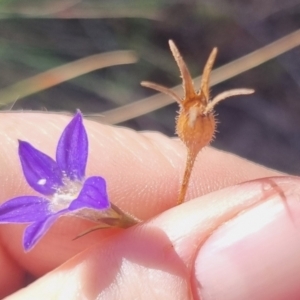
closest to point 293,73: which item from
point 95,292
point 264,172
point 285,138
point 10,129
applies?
point 285,138

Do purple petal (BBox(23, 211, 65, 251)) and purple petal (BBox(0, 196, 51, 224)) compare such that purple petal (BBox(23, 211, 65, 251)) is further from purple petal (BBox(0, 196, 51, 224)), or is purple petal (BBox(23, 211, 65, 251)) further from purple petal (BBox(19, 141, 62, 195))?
purple petal (BBox(19, 141, 62, 195))

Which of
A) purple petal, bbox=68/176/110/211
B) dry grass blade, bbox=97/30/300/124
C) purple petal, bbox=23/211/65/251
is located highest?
dry grass blade, bbox=97/30/300/124

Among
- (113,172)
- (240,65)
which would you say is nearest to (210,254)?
(113,172)

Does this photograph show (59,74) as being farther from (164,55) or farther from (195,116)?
(195,116)

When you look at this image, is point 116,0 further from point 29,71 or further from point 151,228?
point 151,228

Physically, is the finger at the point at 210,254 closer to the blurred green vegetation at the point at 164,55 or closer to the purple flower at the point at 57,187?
the purple flower at the point at 57,187

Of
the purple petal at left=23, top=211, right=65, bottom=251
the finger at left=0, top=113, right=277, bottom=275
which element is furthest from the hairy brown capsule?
the finger at left=0, top=113, right=277, bottom=275
